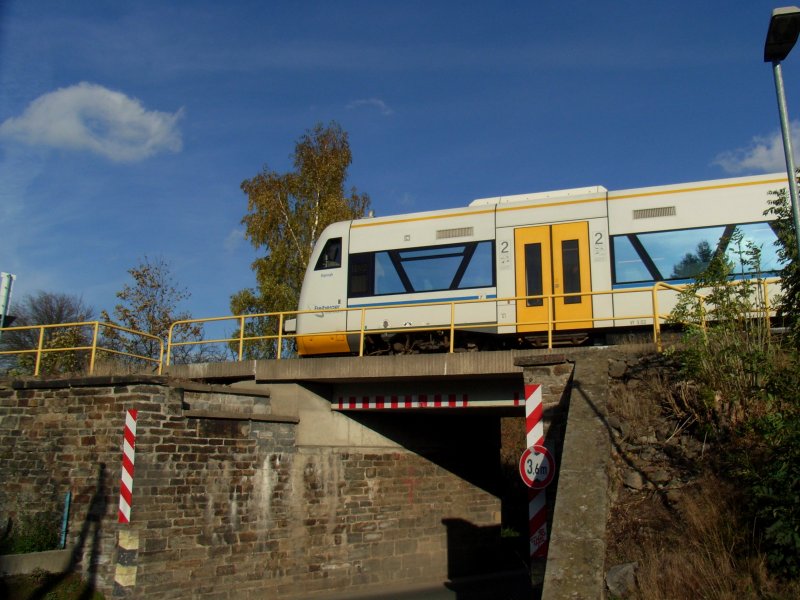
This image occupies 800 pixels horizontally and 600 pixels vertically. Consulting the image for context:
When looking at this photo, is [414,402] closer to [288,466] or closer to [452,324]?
[452,324]

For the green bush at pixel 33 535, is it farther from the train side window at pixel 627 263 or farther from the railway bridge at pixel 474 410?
the train side window at pixel 627 263

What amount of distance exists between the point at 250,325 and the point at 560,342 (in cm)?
1928

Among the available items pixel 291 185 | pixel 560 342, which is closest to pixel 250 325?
pixel 291 185

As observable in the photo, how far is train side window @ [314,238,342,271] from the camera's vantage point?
56.4 feet

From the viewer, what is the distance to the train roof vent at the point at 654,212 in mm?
14761

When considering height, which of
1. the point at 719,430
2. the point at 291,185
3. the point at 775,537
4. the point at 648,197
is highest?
the point at 291,185

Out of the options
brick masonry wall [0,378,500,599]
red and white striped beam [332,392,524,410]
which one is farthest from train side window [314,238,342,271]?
brick masonry wall [0,378,500,599]

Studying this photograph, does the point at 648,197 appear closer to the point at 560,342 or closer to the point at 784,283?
the point at 560,342

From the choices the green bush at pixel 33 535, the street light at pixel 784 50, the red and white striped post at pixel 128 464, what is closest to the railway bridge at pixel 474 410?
the street light at pixel 784 50

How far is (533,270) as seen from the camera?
1532cm

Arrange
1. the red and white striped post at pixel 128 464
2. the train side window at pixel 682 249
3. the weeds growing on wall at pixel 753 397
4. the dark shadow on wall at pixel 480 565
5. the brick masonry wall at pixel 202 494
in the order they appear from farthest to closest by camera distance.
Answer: the dark shadow on wall at pixel 480 565
the train side window at pixel 682 249
the brick masonry wall at pixel 202 494
the red and white striped post at pixel 128 464
the weeds growing on wall at pixel 753 397

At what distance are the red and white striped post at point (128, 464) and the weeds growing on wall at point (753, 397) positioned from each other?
763 cm

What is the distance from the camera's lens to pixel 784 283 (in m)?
9.11

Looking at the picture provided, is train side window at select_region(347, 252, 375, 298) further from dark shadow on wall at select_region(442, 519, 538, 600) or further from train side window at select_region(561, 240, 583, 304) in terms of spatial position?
dark shadow on wall at select_region(442, 519, 538, 600)
